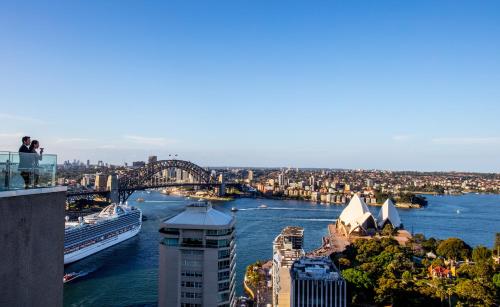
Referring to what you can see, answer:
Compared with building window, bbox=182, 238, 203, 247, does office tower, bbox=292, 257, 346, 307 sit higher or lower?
lower

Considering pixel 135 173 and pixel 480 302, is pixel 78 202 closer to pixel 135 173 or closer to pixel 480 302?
pixel 135 173

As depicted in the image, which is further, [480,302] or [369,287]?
[369,287]

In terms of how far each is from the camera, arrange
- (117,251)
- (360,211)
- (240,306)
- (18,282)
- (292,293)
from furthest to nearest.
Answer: (360,211) → (117,251) → (240,306) → (292,293) → (18,282)

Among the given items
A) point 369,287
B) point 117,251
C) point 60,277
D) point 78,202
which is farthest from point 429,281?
point 78,202

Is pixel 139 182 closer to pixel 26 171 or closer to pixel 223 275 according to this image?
pixel 223 275

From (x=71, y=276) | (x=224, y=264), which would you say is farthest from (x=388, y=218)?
(x=224, y=264)

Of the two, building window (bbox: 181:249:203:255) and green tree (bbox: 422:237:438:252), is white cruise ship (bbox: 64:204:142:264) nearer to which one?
building window (bbox: 181:249:203:255)

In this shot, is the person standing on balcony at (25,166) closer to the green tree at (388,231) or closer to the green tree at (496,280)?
the green tree at (496,280)

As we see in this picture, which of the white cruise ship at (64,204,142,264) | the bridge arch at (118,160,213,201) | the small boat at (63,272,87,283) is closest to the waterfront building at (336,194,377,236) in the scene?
the white cruise ship at (64,204,142,264)
